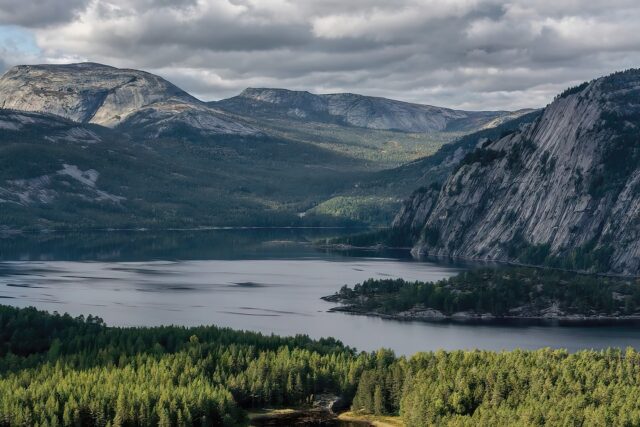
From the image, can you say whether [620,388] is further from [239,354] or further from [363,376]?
[239,354]

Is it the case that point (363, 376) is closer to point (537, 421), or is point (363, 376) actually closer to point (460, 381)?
point (460, 381)

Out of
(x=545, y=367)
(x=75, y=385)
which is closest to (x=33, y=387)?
(x=75, y=385)

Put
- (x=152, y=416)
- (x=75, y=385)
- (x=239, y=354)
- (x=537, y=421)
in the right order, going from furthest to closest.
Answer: (x=239, y=354), (x=75, y=385), (x=152, y=416), (x=537, y=421)

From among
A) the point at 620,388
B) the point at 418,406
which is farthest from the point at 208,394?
the point at 620,388

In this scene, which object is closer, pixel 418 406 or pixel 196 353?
pixel 418 406

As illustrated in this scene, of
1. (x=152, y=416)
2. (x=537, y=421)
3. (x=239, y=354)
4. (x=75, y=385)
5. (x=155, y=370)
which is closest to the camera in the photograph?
(x=537, y=421)

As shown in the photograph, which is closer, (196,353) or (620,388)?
(620,388)
